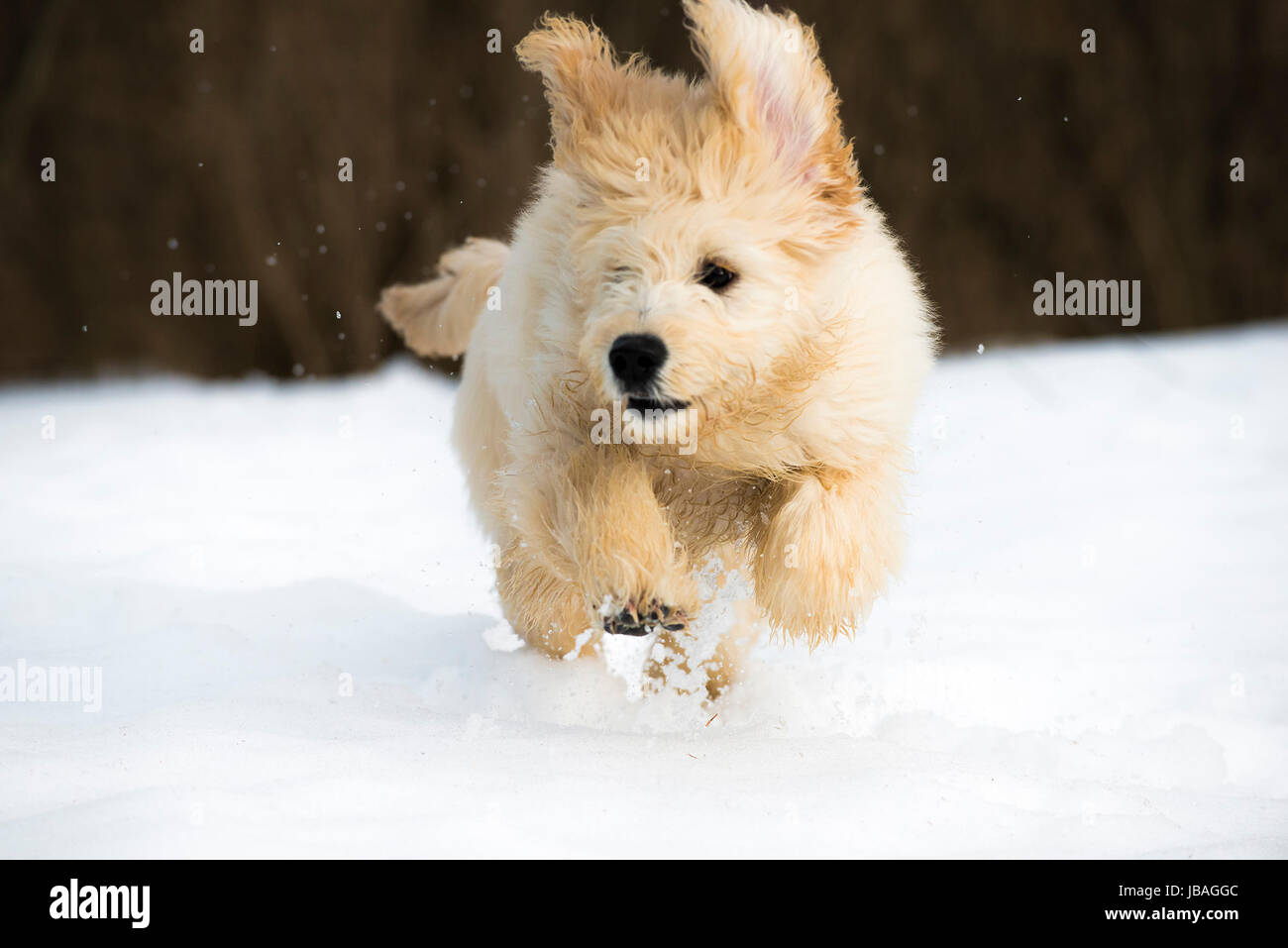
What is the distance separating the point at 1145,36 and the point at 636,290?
31.1 feet

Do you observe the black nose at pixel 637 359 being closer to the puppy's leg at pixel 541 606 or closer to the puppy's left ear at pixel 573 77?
the puppy's left ear at pixel 573 77

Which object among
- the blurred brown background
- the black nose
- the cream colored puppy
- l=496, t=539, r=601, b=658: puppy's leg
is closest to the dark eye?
the cream colored puppy

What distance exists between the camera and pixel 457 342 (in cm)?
484

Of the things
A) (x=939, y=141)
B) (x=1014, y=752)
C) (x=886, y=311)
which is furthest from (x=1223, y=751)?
(x=939, y=141)

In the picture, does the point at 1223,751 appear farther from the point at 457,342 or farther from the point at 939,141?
the point at 939,141

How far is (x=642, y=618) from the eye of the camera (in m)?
3.17

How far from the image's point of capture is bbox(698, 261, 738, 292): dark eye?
302 cm

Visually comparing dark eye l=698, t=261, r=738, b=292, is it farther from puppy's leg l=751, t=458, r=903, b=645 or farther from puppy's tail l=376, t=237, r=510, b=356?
puppy's tail l=376, t=237, r=510, b=356

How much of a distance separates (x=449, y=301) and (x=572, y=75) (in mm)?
1656

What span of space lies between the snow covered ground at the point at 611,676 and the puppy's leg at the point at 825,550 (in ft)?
1.16

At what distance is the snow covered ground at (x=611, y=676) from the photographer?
105 inches

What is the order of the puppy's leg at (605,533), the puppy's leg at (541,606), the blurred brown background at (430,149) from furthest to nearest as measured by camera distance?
1. the blurred brown background at (430,149)
2. the puppy's leg at (541,606)
3. the puppy's leg at (605,533)

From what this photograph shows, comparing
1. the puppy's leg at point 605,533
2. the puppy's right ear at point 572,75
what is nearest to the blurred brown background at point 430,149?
the puppy's right ear at point 572,75
